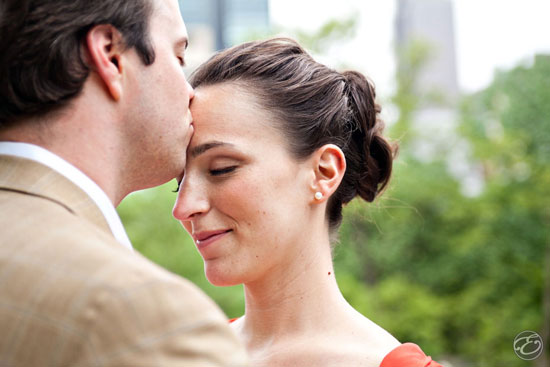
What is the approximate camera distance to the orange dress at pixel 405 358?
197 centimetres

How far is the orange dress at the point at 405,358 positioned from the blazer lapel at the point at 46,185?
3.32 ft

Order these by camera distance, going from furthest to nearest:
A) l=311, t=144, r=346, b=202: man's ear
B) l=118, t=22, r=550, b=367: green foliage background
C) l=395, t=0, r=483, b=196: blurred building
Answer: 1. l=395, t=0, r=483, b=196: blurred building
2. l=118, t=22, r=550, b=367: green foliage background
3. l=311, t=144, r=346, b=202: man's ear

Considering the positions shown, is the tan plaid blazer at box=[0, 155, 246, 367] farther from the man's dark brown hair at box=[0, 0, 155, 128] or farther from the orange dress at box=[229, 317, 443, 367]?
the orange dress at box=[229, 317, 443, 367]

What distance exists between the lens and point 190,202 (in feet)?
6.61

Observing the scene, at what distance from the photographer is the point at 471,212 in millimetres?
14664

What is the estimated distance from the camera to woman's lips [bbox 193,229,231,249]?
2.04m

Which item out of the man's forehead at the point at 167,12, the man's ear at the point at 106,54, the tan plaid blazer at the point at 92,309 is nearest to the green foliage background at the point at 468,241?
the man's forehead at the point at 167,12

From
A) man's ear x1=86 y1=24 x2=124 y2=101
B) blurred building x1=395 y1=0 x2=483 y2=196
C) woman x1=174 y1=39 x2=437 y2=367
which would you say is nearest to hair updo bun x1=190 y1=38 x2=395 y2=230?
woman x1=174 y1=39 x2=437 y2=367

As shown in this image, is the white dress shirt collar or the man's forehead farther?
the man's forehead

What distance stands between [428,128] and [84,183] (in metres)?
16.0

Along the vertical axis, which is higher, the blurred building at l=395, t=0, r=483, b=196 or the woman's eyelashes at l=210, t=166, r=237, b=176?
the woman's eyelashes at l=210, t=166, r=237, b=176

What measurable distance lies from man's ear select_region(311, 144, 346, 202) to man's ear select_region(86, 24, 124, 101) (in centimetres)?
86

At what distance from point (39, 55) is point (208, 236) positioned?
848mm

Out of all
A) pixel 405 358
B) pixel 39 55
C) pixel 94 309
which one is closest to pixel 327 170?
pixel 405 358
